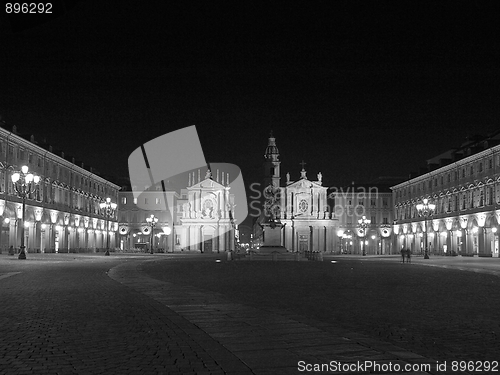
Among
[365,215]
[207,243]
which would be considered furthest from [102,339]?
[207,243]

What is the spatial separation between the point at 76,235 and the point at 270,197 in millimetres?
48204

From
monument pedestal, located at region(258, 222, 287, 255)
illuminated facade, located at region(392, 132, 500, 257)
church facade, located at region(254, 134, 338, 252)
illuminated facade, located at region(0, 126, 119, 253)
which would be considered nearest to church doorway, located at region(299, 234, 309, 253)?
church facade, located at region(254, 134, 338, 252)

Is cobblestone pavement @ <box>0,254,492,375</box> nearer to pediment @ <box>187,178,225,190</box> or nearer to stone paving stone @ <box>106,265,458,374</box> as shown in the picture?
stone paving stone @ <box>106,265,458,374</box>

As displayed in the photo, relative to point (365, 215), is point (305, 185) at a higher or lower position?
higher

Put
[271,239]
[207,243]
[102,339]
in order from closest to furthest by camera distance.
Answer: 1. [102,339]
2. [271,239]
3. [207,243]

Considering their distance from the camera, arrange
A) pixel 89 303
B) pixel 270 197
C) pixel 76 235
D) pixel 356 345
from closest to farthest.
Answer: pixel 356 345 → pixel 89 303 → pixel 270 197 → pixel 76 235

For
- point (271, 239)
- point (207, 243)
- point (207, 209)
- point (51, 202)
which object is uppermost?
point (207, 209)

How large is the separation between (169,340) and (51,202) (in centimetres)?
8011

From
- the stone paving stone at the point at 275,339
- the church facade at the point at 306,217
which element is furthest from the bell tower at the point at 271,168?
the church facade at the point at 306,217

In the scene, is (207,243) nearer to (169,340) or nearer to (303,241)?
(303,241)

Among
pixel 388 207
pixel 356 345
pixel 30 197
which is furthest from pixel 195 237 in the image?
pixel 356 345

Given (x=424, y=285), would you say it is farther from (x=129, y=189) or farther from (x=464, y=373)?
(x=129, y=189)

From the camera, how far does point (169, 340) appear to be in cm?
1019

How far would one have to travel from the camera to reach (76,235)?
99.9m
